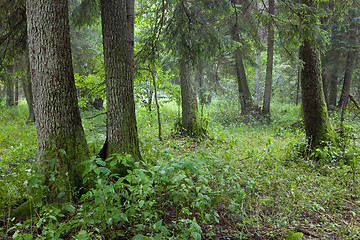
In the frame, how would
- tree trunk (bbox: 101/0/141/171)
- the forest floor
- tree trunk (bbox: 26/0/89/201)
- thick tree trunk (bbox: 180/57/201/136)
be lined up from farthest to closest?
thick tree trunk (bbox: 180/57/201/136) < tree trunk (bbox: 101/0/141/171) < tree trunk (bbox: 26/0/89/201) < the forest floor

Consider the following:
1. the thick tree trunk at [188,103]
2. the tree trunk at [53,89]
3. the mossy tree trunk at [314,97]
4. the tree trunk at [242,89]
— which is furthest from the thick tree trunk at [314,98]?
the tree trunk at [242,89]

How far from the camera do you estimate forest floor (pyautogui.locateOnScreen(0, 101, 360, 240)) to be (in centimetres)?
259

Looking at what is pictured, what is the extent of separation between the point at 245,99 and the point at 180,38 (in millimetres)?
8131

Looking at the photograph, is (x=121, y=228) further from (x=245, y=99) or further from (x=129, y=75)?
(x=245, y=99)

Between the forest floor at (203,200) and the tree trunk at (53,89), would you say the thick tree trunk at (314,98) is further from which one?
the tree trunk at (53,89)

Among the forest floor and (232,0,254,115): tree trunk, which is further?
(232,0,254,115): tree trunk

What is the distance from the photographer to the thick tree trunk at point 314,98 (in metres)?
5.63

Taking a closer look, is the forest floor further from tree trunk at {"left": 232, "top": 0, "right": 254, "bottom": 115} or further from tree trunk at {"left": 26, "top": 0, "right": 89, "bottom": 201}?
tree trunk at {"left": 232, "top": 0, "right": 254, "bottom": 115}

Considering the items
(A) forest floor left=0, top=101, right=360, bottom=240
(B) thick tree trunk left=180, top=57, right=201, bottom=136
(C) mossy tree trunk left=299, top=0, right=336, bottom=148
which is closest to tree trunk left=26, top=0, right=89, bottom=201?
(A) forest floor left=0, top=101, right=360, bottom=240

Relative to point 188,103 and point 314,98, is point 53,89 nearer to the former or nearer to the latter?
point 188,103

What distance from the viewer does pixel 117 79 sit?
3.86m

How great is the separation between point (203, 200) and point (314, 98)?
4.41m

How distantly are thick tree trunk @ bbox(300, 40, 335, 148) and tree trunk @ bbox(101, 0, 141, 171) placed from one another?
4371mm

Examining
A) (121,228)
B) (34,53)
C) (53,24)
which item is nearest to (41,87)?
(34,53)
